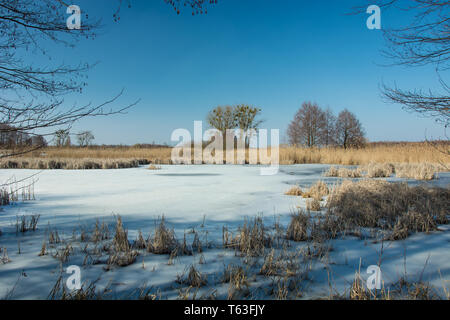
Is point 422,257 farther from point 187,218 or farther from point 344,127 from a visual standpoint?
point 344,127

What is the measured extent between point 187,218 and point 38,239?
1.56 metres

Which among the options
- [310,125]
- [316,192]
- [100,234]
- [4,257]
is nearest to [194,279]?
[100,234]

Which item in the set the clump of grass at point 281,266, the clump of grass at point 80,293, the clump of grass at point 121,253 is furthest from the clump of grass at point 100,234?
the clump of grass at point 281,266

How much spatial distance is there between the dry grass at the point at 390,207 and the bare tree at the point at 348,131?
2421cm

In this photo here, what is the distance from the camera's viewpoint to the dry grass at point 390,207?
2.77 m

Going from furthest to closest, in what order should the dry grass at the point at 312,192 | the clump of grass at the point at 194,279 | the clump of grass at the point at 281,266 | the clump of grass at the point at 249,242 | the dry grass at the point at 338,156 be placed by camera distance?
the dry grass at the point at 338,156 < the dry grass at the point at 312,192 < the clump of grass at the point at 249,242 < the clump of grass at the point at 281,266 < the clump of grass at the point at 194,279

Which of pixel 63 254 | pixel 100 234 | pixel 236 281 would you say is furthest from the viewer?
pixel 100 234

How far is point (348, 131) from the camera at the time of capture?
1064 inches

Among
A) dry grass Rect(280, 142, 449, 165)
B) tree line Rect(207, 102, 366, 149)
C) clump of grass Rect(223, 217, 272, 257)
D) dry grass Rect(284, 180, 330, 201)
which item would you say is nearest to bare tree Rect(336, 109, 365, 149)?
tree line Rect(207, 102, 366, 149)

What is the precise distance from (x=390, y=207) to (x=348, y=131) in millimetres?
26418

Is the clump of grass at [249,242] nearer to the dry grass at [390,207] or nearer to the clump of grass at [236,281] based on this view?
the clump of grass at [236,281]

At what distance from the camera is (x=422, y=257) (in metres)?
2.04

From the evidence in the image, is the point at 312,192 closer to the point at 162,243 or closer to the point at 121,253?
the point at 162,243
